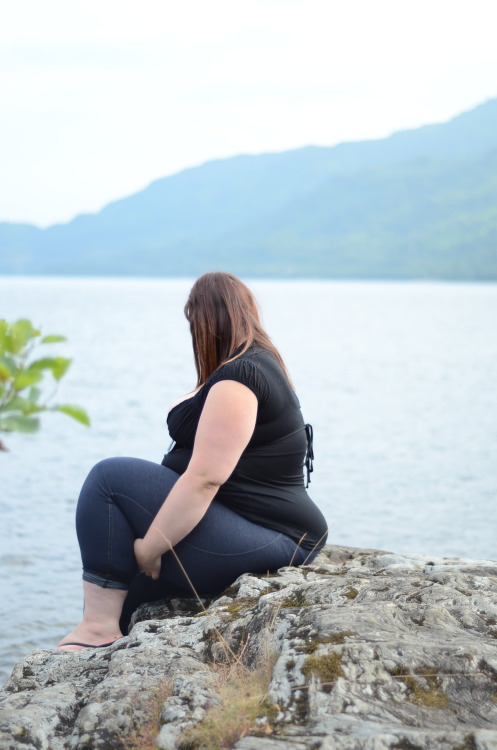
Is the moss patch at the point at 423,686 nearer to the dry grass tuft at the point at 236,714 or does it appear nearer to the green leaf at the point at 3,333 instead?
the dry grass tuft at the point at 236,714

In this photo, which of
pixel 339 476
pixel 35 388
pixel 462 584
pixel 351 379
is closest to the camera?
pixel 35 388

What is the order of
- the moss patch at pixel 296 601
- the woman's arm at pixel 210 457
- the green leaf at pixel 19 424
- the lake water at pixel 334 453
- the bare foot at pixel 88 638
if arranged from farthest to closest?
the lake water at pixel 334 453, the bare foot at pixel 88 638, the woman's arm at pixel 210 457, the moss patch at pixel 296 601, the green leaf at pixel 19 424

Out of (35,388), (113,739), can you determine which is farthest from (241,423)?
(35,388)

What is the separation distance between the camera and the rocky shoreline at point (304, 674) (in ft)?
8.86

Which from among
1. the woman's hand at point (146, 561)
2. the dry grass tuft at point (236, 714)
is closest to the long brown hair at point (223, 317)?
the woman's hand at point (146, 561)

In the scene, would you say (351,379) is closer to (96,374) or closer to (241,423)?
(96,374)

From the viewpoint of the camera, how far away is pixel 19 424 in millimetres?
1610

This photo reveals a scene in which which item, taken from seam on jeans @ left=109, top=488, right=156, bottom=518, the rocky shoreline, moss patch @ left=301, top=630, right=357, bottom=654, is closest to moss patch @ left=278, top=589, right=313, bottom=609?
the rocky shoreline

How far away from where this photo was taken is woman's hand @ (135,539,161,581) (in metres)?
4.08

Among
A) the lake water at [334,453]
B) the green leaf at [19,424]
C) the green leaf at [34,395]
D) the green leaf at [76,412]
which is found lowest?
the lake water at [334,453]

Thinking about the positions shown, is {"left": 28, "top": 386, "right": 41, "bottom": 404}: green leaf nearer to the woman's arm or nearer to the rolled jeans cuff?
the woman's arm

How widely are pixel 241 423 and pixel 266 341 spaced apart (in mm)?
572

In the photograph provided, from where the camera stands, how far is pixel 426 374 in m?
33.4

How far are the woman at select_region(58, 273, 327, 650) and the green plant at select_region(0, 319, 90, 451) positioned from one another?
88.4 inches
